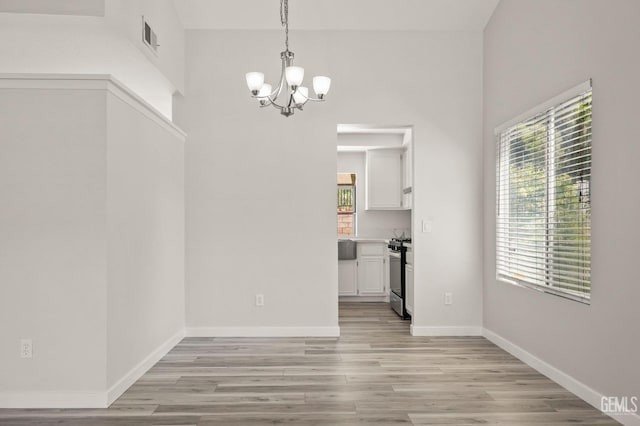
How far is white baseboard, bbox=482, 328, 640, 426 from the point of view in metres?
2.99

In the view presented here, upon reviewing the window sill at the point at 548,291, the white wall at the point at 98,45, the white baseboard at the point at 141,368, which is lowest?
the white baseboard at the point at 141,368

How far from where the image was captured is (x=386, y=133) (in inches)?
321

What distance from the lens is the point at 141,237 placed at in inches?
159

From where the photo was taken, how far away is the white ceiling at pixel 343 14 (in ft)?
16.8

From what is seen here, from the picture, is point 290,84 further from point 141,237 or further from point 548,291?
point 548,291

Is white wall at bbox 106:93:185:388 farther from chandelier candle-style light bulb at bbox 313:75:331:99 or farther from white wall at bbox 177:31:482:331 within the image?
chandelier candle-style light bulb at bbox 313:75:331:99

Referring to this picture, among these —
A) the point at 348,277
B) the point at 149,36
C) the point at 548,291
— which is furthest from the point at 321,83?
the point at 348,277

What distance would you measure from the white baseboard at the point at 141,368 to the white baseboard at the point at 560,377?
3.20 metres

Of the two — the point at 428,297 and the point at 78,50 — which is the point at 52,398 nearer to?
the point at 78,50

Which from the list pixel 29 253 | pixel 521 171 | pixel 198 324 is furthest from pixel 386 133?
pixel 29 253

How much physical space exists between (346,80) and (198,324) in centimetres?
310

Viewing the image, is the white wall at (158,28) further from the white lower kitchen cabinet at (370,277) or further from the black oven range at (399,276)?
the white lower kitchen cabinet at (370,277)

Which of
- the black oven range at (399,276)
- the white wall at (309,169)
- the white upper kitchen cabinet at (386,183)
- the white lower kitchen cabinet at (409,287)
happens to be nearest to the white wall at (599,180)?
the white wall at (309,169)

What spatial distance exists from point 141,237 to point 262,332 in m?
1.92
